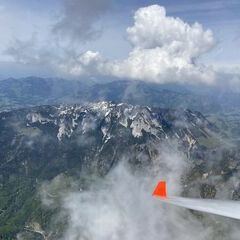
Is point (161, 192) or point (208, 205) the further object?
point (161, 192)

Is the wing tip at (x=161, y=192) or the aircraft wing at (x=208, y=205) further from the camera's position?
the wing tip at (x=161, y=192)

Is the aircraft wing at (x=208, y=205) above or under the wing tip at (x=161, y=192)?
under

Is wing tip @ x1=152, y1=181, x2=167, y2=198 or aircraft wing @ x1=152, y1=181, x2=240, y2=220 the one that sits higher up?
wing tip @ x1=152, y1=181, x2=167, y2=198

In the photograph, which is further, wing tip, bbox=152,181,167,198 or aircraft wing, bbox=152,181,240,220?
wing tip, bbox=152,181,167,198

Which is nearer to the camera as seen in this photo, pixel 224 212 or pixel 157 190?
pixel 224 212

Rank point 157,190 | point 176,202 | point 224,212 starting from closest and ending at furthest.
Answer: point 224,212
point 176,202
point 157,190

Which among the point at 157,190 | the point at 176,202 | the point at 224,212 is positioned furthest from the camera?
the point at 157,190

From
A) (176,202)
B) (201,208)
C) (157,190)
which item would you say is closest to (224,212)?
(201,208)

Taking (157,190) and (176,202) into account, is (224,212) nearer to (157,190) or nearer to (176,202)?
(176,202)

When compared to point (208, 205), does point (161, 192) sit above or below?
above
